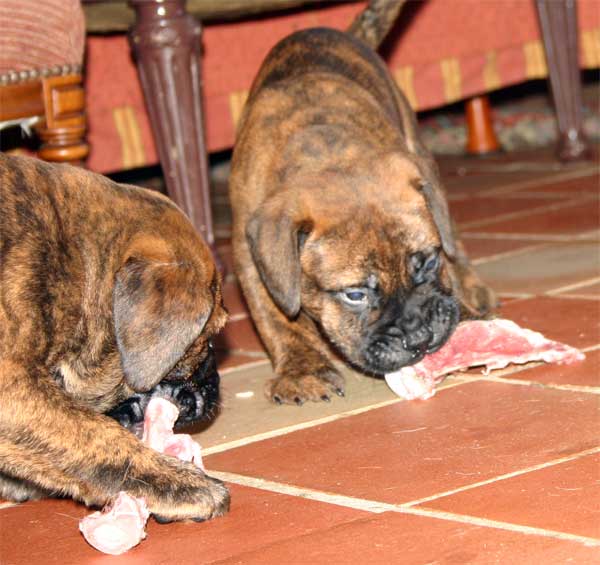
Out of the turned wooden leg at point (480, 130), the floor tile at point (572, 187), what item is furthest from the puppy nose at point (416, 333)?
the turned wooden leg at point (480, 130)

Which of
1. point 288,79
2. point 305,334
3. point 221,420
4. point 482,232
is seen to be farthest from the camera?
point 482,232

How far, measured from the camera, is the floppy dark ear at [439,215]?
146 inches

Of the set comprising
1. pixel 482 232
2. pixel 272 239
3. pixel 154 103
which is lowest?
pixel 482 232

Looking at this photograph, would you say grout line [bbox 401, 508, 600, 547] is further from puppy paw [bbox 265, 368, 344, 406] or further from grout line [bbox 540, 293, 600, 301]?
grout line [bbox 540, 293, 600, 301]

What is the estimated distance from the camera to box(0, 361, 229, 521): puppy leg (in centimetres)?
266

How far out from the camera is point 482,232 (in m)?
5.86

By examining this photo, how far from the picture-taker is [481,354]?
3539 mm

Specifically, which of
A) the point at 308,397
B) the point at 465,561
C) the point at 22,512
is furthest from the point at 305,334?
the point at 465,561

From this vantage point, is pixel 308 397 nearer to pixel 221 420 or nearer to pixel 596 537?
pixel 221 420

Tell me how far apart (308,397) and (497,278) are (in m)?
1.53

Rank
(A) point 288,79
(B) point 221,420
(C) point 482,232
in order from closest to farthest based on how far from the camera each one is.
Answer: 1. (B) point 221,420
2. (A) point 288,79
3. (C) point 482,232

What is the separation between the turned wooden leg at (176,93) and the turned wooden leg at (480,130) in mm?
3881

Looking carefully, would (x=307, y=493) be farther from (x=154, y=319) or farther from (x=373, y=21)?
(x=373, y=21)

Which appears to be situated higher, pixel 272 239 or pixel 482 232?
pixel 272 239
